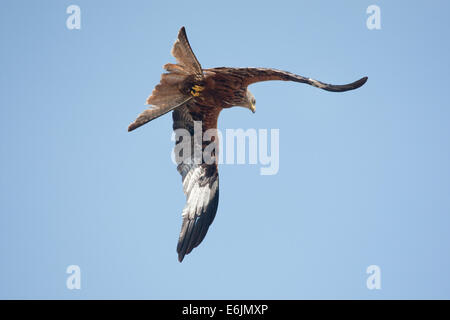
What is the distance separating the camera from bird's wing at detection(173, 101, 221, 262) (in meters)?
9.05

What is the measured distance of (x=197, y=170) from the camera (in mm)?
9523

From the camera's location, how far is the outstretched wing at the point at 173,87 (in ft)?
26.3

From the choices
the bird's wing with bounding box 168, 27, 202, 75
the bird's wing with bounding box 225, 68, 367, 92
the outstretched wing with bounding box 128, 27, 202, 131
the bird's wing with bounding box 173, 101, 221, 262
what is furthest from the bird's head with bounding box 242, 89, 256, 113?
the bird's wing with bounding box 168, 27, 202, 75

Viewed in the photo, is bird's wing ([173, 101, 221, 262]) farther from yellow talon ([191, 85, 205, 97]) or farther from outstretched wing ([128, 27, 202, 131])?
outstretched wing ([128, 27, 202, 131])

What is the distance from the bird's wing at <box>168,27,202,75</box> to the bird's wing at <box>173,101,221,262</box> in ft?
2.75

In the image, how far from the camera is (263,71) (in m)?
8.16

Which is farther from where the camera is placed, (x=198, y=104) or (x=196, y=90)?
(x=198, y=104)

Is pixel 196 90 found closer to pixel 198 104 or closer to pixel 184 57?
pixel 198 104

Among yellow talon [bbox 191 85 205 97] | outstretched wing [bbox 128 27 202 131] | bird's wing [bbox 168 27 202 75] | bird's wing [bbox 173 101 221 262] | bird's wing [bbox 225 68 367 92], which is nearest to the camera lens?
bird's wing [bbox 168 27 202 75]

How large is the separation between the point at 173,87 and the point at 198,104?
64 centimetres

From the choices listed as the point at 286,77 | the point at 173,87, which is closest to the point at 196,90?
the point at 173,87
